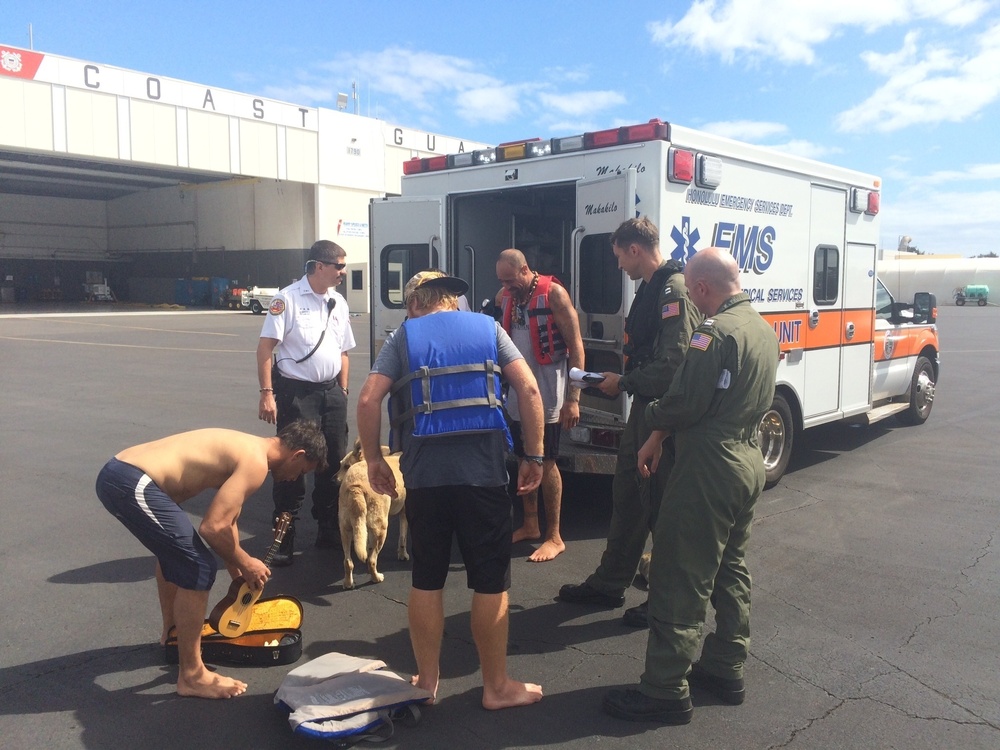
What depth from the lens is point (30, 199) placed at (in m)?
55.6

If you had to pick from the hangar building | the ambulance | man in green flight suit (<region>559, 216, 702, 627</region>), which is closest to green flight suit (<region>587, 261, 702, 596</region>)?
man in green flight suit (<region>559, 216, 702, 627</region>)

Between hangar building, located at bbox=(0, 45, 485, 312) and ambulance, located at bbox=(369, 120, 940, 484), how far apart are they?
25552 mm

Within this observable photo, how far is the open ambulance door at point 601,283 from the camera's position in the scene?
5688 millimetres

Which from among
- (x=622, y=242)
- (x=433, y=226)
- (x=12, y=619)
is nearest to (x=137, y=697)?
(x=12, y=619)

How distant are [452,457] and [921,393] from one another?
8864 millimetres

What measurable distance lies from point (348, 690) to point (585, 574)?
219 cm

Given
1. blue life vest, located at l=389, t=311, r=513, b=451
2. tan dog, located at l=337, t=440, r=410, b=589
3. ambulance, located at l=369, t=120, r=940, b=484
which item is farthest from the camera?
ambulance, located at l=369, t=120, r=940, b=484

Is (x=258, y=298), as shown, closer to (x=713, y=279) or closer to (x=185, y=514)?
(x=185, y=514)

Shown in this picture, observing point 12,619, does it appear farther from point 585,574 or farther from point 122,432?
point 122,432

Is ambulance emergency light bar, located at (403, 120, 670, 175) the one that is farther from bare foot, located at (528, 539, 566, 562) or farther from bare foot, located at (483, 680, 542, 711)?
bare foot, located at (483, 680, 542, 711)

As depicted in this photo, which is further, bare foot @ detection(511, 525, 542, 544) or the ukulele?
bare foot @ detection(511, 525, 542, 544)

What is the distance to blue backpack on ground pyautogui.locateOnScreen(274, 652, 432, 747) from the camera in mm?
3182

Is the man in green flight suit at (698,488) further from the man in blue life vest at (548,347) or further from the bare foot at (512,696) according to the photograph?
the man in blue life vest at (548,347)

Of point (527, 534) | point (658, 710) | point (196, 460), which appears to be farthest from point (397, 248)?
point (658, 710)
